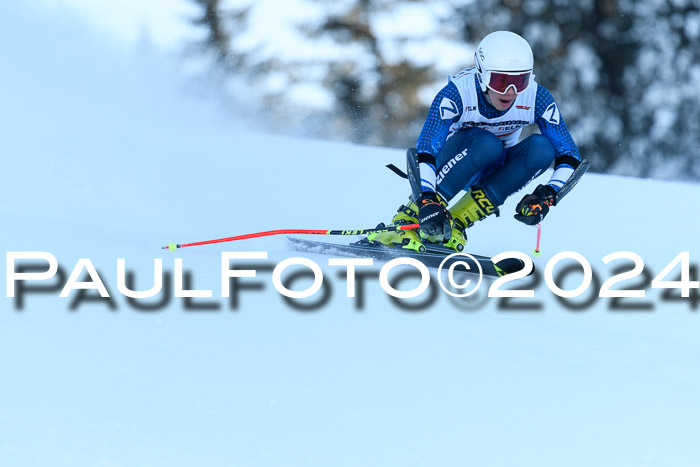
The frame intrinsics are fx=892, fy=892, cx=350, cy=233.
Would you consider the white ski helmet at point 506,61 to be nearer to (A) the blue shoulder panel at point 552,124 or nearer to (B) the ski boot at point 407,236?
(A) the blue shoulder panel at point 552,124

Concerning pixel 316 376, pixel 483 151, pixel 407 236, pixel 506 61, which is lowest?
pixel 316 376

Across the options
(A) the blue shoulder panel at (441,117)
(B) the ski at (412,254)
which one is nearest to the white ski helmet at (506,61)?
(A) the blue shoulder panel at (441,117)

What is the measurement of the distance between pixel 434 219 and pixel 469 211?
1.24ft

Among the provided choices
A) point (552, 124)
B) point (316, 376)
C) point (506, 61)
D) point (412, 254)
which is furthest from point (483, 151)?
point (316, 376)

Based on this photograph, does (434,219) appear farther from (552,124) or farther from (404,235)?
(552,124)

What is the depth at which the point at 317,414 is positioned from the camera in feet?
6.16

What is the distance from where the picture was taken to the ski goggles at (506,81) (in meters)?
3.65

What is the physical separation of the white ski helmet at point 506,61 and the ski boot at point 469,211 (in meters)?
0.56

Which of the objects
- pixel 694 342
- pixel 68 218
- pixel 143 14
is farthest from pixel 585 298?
pixel 143 14

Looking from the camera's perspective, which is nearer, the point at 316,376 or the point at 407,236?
the point at 316,376

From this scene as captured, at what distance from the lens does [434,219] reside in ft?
12.4

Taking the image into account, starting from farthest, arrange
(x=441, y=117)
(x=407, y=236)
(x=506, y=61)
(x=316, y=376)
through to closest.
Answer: (x=407, y=236), (x=441, y=117), (x=506, y=61), (x=316, y=376)

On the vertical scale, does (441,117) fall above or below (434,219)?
above

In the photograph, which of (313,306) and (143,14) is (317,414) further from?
(143,14)
